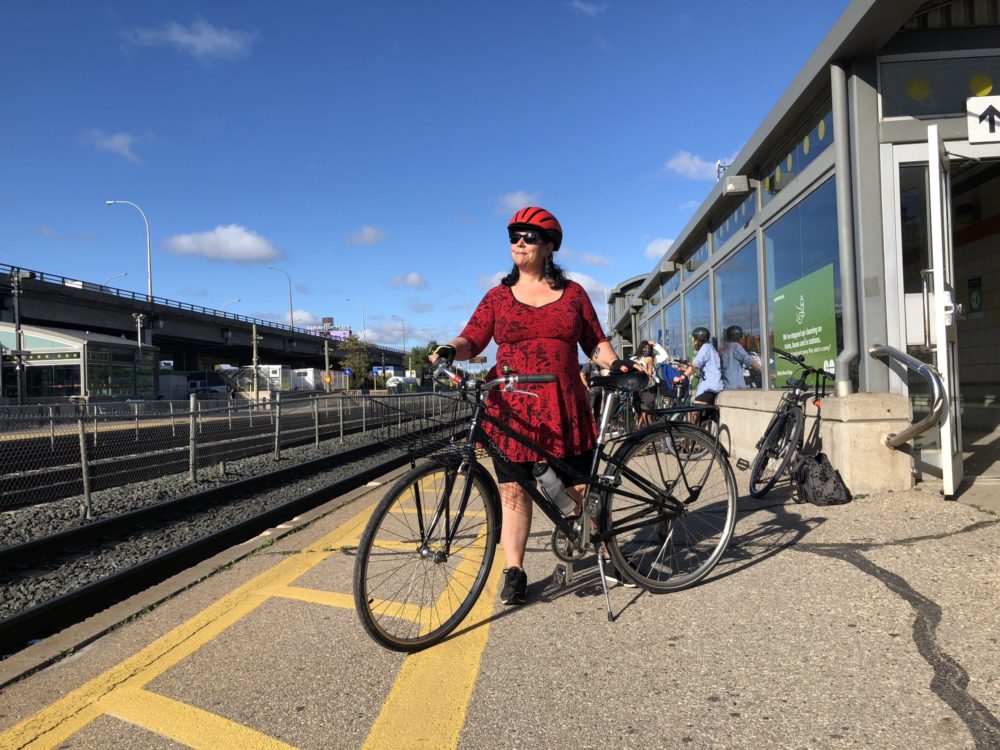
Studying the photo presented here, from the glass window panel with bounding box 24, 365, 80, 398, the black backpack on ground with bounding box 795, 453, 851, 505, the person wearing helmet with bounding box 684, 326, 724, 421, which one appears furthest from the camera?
the glass window panel with bounding box 24, 365, 80, 398

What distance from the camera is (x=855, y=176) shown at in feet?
18.5

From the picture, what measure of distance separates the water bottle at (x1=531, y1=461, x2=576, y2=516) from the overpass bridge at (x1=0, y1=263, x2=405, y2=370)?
43677 millimetres

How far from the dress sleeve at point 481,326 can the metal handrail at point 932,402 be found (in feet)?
11.3

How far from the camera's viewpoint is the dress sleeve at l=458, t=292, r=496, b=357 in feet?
11.3

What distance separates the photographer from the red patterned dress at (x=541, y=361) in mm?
3168

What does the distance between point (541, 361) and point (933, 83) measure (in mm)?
4891

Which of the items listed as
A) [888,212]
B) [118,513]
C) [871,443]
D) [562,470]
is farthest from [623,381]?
[118,513]

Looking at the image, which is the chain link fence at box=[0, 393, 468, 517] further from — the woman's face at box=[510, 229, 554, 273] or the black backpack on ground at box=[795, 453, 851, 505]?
the black backpack on ground at box=[795, 453, 851, 505]

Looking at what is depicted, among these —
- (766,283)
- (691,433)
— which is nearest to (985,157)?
(766,283)

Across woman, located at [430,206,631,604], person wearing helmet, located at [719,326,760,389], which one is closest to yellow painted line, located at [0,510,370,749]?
woman, located at [430,206,631,604]

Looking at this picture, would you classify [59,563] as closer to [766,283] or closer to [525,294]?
[525,294]

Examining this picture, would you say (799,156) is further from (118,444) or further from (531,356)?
(118,444)

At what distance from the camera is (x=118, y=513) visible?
23.9 feet

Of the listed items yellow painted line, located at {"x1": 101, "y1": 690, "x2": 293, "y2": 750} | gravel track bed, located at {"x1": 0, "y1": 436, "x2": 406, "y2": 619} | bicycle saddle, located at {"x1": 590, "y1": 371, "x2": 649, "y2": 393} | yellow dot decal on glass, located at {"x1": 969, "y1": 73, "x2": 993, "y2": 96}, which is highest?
yellow dot decal on glass, located at {"x1": 969, "y1": 73, "x2": 993, "y2": 96}
